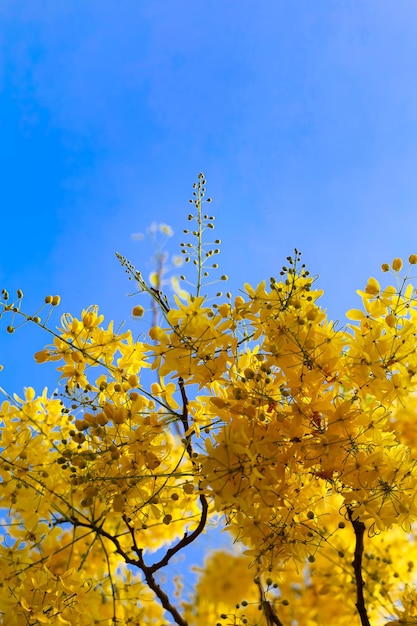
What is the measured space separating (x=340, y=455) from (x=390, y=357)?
0.31 metres

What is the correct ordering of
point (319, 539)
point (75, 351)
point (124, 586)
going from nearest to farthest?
point (319, 539), point (75, 351), point (124, 586)

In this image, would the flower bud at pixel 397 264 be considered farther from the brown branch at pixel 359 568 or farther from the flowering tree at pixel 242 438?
the brown branch at pixel 359 568

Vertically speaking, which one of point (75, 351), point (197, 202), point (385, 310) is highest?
point (197, 202)

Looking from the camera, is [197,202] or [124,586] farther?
[124,586]

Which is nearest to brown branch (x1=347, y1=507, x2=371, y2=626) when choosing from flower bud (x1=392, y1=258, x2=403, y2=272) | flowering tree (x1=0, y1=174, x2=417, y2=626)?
flowering tree (x1=0, y1=174, x2=417, y2=626)

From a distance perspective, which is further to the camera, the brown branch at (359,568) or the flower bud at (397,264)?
the flower bud at (397,264)

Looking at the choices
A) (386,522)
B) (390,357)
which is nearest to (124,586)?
(386,522)

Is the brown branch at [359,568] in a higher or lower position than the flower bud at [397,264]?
lower

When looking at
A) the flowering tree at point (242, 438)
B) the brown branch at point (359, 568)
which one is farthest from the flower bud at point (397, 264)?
the brown branch at point (359, 568)

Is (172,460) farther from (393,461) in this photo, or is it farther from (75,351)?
(393,461)

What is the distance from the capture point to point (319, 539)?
1.85 metres

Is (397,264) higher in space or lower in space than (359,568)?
higher

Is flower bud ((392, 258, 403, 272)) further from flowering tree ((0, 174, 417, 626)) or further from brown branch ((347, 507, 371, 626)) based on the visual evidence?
brown branch ((347, 507, 371, 626))

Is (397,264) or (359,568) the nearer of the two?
(359,568)
